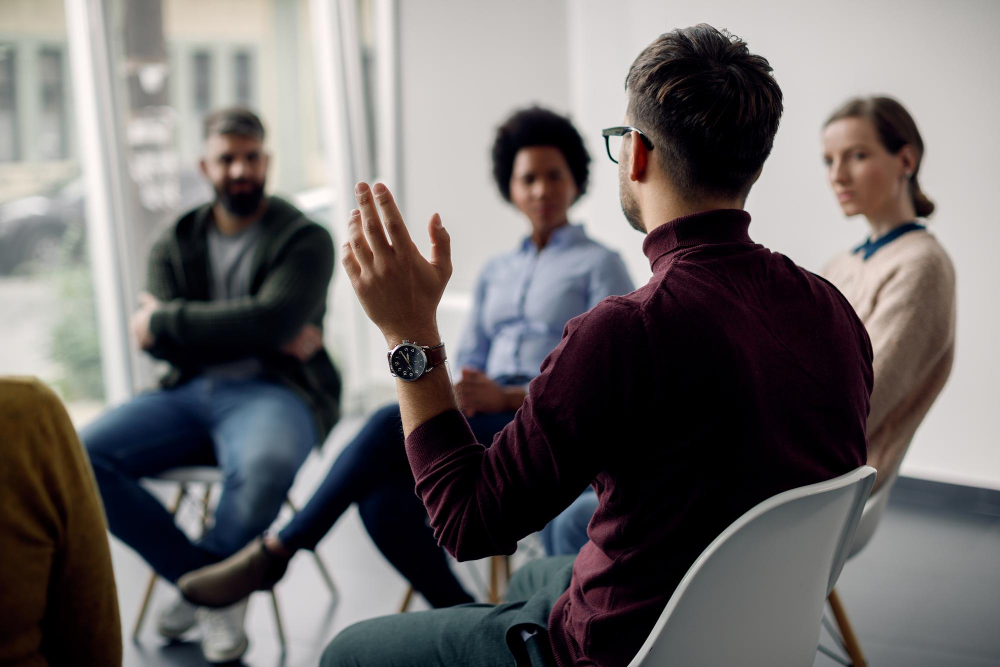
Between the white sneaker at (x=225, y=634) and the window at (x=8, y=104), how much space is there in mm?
2237

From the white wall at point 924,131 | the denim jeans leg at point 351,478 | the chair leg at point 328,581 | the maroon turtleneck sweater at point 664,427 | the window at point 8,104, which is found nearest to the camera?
the maroon turtleneck sweater at point 664,427

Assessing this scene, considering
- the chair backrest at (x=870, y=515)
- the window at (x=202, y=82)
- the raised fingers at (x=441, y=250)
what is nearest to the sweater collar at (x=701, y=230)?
the raised fingers at (x=441, y=250)

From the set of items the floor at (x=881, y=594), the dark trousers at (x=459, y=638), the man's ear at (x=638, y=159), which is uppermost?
the man's ear at (x=638, y=159)

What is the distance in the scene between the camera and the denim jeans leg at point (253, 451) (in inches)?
87.3

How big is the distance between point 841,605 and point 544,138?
1573 millimetres

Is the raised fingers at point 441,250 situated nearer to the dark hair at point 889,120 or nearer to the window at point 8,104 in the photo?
the dark hair at point 889,120

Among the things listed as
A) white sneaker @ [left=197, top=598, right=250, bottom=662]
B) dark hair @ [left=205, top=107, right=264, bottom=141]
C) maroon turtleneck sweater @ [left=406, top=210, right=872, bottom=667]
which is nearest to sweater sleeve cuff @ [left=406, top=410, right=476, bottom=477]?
maroon turtleneck sweater @ [left=406, top=210, right=872, bottom=667]

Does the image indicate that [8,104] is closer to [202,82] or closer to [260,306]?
[202,82]

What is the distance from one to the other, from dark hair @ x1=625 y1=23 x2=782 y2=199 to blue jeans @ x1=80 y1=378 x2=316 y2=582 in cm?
156

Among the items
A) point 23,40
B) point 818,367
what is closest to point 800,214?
point 818,367

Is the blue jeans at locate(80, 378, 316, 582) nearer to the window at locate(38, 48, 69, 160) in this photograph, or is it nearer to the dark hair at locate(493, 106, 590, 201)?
the dark hair at locate(493, 106, 590, 201)

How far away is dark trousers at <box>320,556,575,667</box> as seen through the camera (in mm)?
1175

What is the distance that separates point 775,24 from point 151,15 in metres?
2.59

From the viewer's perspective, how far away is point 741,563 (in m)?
0.98
